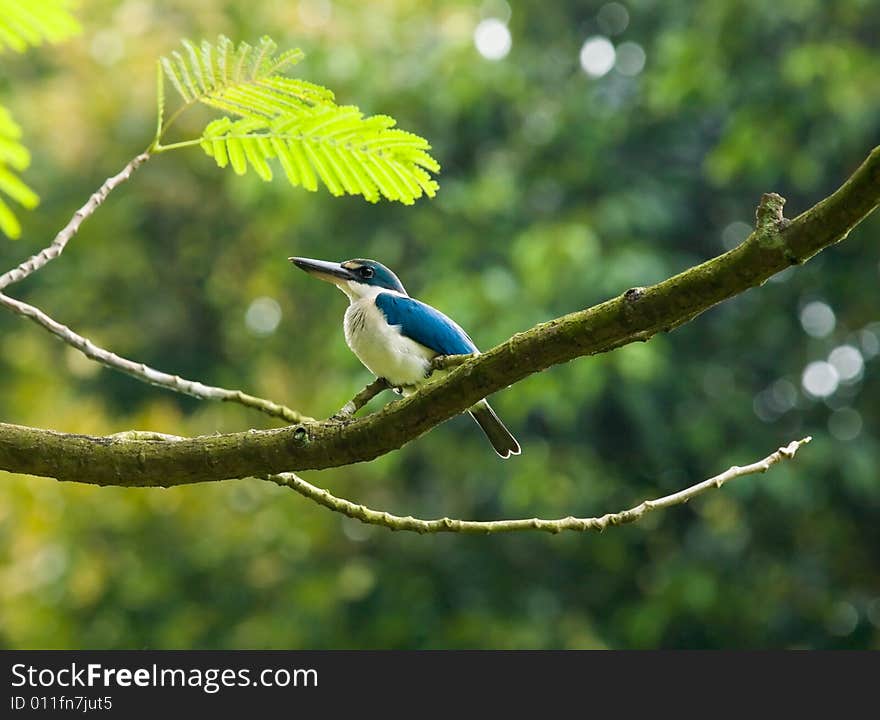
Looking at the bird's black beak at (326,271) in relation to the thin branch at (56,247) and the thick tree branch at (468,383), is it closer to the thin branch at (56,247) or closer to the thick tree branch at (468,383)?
the thin branch at (56,247)

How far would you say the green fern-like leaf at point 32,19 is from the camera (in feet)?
4.03

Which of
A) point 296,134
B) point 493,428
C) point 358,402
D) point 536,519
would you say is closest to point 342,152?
point 296,134

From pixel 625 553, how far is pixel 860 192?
863 cm

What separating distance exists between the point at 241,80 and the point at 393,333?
1.15 m

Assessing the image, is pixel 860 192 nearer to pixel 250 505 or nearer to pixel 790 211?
pixel 790 211

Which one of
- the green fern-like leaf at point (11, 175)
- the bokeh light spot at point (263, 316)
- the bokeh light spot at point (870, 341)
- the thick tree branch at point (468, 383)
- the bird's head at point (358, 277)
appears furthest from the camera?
the bokeh light spot at point (263, 316)

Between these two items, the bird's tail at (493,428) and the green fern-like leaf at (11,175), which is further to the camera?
the bird's tail at (493,428)

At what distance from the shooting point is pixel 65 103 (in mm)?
13078

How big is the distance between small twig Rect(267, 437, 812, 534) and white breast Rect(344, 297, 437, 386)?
31.9 inches

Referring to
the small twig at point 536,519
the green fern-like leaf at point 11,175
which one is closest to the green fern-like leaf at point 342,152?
the small twig at point 536,519

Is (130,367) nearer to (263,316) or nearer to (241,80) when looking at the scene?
(241,80)

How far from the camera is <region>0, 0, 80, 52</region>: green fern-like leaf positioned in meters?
1.23

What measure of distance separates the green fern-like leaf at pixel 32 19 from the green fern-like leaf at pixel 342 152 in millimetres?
880

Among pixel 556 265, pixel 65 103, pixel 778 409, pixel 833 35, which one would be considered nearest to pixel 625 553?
pixel 778 409
